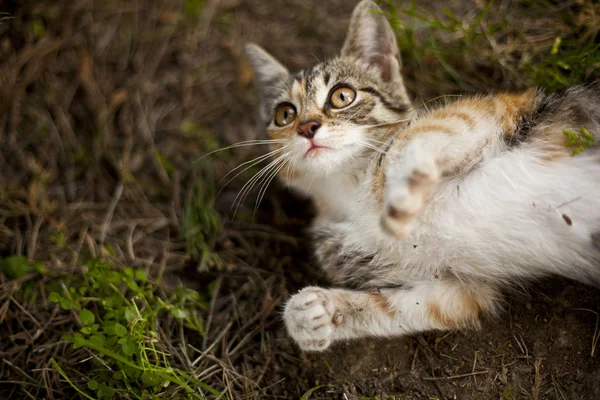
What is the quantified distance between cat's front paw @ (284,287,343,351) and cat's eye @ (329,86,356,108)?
36.8 inches

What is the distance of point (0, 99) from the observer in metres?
3.07

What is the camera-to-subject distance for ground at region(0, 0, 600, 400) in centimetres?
224

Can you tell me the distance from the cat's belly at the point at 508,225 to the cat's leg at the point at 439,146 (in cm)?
11

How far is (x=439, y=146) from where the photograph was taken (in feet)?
6.36

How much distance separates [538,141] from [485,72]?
3.81ft

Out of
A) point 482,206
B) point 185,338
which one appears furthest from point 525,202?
point 185,338

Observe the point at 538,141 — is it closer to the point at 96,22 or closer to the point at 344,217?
the point at 344,217

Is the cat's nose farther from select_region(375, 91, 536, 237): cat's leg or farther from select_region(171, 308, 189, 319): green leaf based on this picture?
select_region(171, 308, 189, 319): green leaf

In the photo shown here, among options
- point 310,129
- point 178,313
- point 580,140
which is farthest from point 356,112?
point 178,313

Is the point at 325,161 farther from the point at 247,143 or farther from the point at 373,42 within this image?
the point at 373,42

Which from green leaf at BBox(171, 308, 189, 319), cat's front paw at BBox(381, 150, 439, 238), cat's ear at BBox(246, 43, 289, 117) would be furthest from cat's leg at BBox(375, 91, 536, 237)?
green leaf at BBox(171, 308, 189, 319)

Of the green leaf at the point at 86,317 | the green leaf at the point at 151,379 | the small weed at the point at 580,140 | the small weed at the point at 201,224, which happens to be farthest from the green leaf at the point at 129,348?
the small weed at the point at 580,140

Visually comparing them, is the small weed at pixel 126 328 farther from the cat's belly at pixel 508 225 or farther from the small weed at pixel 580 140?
the small weed at pixel 580 140

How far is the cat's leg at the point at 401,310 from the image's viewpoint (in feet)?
7.11
